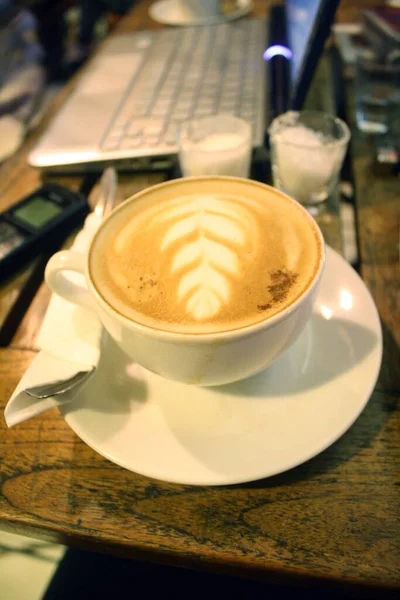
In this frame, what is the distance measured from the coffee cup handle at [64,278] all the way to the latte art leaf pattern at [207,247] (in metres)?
0.10

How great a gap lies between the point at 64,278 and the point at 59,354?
3.4 inches

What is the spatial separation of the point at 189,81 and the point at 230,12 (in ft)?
1.98

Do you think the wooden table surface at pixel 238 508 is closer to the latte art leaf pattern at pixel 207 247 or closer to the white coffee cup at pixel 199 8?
the latte art leaf pattern at pixel 207 247

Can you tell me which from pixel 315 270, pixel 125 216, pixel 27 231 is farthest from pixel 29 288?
pixel 315 270

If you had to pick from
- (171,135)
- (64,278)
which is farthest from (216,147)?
(64,278)

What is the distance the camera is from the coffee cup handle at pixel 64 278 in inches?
18.5

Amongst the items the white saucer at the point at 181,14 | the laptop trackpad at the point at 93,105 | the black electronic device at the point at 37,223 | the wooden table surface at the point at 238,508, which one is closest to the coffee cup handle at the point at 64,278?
the wooden table surface at the point at 238,508

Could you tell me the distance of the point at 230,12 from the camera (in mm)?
1500

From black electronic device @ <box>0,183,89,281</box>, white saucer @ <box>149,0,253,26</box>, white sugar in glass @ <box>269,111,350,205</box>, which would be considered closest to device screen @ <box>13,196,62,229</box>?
black electronic device @ <box>0,183,89,281</box>

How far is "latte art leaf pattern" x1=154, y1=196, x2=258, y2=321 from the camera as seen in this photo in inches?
17.5

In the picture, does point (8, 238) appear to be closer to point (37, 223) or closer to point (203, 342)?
point (37, 223)

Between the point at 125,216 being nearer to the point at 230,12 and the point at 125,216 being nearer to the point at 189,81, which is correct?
the point at 189,81

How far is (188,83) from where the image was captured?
3.62ft

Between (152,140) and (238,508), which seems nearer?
(238,508)
